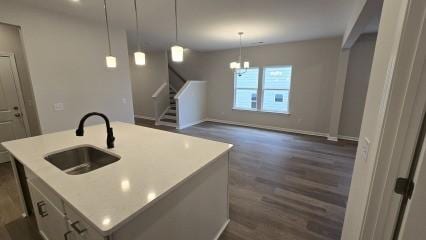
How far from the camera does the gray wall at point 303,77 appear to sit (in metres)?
4.70

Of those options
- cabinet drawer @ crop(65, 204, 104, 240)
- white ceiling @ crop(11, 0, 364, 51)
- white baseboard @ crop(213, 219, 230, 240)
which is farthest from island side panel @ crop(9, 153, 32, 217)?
white ceiling @ crop(11, 0, 364, 51)

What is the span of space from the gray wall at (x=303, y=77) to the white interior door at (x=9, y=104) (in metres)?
5.07

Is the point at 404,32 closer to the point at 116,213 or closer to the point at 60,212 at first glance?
the point at 116,213

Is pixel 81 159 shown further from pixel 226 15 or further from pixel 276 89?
pixel 276 89

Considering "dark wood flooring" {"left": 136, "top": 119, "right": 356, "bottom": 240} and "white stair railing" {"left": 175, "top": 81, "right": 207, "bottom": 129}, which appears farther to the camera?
"white stair railing" {"left": 175, "top": 81, "right": 207, "bottom": 129}

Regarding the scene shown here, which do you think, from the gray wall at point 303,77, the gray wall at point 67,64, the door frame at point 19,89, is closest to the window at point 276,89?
the gray wall at point 303,77

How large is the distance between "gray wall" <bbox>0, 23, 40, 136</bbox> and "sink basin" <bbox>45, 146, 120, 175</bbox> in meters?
2.00

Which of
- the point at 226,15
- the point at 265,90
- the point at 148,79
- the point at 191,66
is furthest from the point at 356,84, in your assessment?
the point at 148,79

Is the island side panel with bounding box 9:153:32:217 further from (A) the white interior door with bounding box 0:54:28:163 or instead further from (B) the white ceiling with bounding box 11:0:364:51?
(B) the white ceiling with bounding box 11:0:364:51

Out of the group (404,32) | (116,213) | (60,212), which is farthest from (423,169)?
(60,212)

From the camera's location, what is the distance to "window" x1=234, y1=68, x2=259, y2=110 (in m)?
5.91

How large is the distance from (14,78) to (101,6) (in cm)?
217

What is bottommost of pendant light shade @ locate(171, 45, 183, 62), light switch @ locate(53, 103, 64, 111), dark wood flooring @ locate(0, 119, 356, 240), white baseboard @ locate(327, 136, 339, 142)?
dark wood flooring @ locate(0, 119, 356, 240)

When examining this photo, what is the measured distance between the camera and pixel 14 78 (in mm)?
3242
